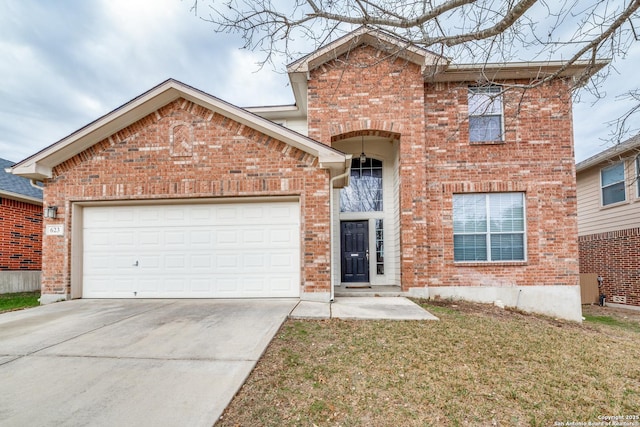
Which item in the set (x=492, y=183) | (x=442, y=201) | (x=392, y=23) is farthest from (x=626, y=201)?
(x=392, y=23)

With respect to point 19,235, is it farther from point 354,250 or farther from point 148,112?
point 354,250

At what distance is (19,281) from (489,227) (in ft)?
49.9

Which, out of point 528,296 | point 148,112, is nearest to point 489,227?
point 528,296

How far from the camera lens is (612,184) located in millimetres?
12430

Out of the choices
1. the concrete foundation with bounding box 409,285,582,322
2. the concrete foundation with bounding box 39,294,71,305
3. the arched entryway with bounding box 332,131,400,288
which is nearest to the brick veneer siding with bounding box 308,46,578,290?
the concrete foundation with bounding box 409,285,582,322

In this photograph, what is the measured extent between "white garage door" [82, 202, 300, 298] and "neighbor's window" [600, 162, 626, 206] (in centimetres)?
1254

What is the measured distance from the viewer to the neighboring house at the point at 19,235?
421 inches

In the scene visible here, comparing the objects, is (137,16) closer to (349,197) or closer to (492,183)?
(349,197)

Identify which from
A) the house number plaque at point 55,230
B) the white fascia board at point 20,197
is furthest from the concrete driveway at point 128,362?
the white fascia board at point 20,197

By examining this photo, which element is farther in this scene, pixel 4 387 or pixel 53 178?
pixel 53 178

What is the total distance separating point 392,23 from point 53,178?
26.8 feet

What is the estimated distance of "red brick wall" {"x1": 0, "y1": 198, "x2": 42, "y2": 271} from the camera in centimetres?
1072

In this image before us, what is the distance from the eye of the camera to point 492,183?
9195mm

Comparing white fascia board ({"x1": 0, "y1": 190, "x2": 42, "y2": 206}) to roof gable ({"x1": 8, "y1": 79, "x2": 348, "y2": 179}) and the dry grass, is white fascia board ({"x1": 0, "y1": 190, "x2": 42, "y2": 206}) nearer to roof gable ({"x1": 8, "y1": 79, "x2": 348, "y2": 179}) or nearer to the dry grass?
roof gable ({"x1": 8, "y1": 79, "x2": 348, "y2": 179})
